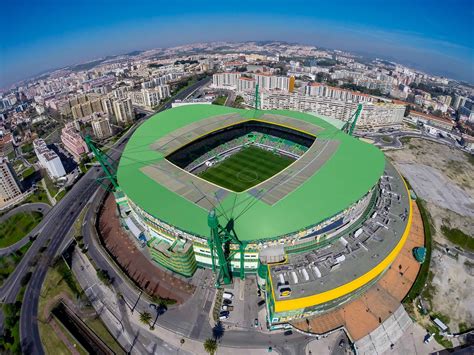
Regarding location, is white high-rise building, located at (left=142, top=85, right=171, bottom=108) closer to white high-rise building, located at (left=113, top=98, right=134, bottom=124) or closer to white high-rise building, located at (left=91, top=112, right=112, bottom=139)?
white high-rise building, located at (left=113, top=98, right=134, bottom=124)

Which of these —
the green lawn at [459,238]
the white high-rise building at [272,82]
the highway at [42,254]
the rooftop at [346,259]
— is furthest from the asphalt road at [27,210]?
the white high-rise building at [272,82]

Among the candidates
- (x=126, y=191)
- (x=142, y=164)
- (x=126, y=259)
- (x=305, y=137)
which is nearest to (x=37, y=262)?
(x=126, y=259)

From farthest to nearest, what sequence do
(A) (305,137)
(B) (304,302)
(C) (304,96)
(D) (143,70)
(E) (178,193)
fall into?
(D) (143,70), (C) (304,96), (A) (305,137), (E) (178,193), (B) (304,302)

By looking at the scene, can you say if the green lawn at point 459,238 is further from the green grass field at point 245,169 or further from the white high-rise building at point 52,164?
the white high-rise building at point 52,164

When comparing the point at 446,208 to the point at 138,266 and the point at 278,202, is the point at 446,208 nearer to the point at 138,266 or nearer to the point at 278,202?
the point at 278,202

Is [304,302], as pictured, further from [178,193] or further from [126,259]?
[126,259]

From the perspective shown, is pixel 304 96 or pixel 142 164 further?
pixel 304 96

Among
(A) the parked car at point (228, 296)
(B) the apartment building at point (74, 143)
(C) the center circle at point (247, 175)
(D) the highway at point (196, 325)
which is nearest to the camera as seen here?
(D) the highway at point (196, 325)
